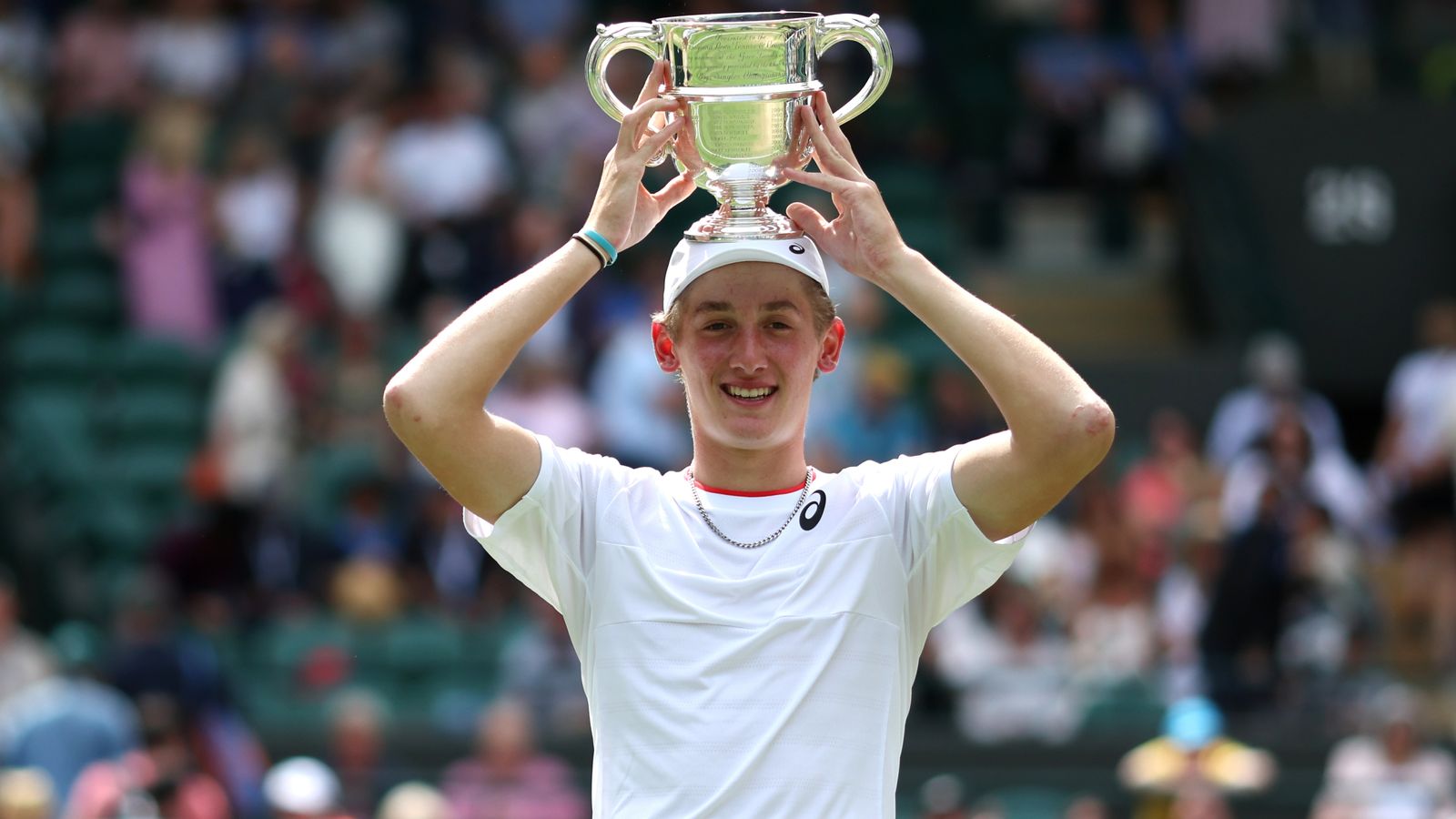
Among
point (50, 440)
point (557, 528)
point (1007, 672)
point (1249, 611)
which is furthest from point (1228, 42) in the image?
point (557, 528)

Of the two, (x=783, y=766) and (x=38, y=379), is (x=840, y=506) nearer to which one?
(x=783, y=766)

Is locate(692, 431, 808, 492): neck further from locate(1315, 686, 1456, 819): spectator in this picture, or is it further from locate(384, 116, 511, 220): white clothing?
locate(384, 116, 511, 220): white clothing

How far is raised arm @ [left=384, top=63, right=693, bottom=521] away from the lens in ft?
11.4

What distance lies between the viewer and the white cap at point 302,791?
8.23 m

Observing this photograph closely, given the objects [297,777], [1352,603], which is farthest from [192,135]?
[1352,603]

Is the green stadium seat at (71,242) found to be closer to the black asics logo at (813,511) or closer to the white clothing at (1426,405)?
the white clothing at (1426,405)

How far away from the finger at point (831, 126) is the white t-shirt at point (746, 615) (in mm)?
500

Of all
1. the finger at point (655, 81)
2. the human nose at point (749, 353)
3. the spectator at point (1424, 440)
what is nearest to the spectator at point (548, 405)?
the spectator at point (1424, 440)

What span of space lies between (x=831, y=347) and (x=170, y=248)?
898cm

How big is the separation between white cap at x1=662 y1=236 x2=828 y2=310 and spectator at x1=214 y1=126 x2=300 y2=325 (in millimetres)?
8811

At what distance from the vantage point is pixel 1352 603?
1017 cm

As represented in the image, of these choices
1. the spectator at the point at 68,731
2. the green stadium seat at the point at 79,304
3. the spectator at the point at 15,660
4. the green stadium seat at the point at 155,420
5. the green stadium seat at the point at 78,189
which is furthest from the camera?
the green stadium seat at the point at 78,189

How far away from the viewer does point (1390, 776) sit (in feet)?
29.2

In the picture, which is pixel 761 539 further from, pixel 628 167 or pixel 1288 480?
pixel 1288 480
